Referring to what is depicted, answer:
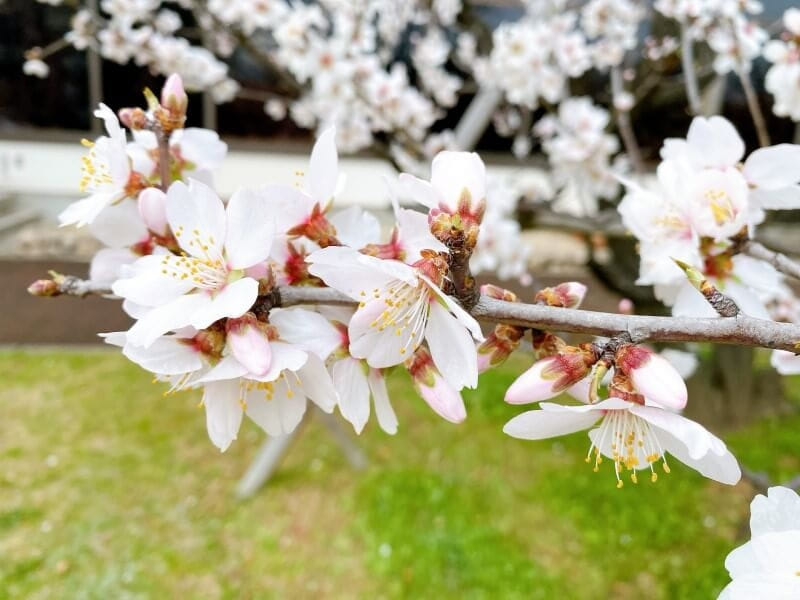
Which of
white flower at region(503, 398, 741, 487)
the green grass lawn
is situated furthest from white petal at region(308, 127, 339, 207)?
the green grass lawn

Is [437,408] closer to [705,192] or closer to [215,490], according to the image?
[705,192]

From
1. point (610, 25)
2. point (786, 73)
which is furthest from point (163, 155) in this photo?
point (610, 25)

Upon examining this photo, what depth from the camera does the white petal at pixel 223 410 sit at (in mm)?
705

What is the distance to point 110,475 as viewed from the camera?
311 centimetres

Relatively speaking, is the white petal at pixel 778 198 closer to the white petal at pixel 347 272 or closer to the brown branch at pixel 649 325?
the brown branch at pixel 649 325

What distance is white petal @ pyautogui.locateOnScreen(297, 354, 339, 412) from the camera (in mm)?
688

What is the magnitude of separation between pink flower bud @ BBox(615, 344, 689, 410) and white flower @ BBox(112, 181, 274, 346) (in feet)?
1.20

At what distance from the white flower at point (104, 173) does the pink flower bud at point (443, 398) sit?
0.45 meters

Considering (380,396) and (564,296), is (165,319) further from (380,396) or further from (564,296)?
(564,296)

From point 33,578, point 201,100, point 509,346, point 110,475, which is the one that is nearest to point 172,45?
point 110,475

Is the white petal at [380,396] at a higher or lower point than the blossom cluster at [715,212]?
lower

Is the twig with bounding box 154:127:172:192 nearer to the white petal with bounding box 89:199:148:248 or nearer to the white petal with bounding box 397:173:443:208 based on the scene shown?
the white petal with bounding box 89:199:148:248

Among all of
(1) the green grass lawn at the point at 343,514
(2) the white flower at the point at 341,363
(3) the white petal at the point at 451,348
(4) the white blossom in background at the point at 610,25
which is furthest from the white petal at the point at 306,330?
(4) the white blossom in background at the point at 610,25

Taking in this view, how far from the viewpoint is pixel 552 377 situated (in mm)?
628
